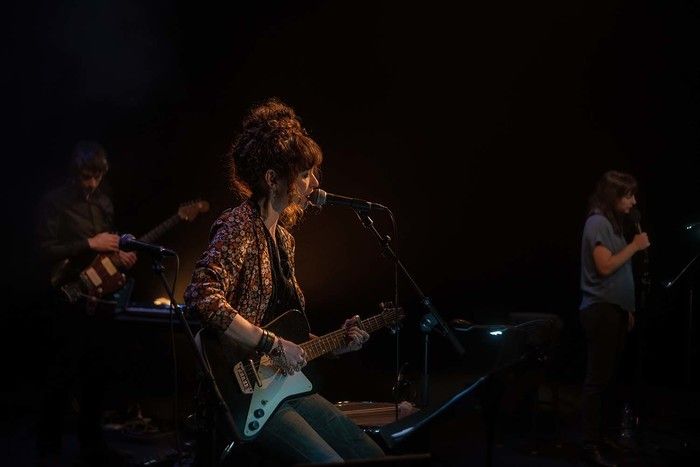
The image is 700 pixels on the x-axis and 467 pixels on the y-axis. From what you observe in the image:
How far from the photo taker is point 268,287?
116 inches

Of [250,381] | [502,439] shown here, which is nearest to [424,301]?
[250,381]

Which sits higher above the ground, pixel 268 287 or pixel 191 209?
pixel 191 209

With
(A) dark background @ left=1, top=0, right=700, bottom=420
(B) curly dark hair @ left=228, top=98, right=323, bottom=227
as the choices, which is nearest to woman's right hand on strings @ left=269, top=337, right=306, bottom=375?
(B) curly dark hair @ left=228, top=98, right=323, bottom=227

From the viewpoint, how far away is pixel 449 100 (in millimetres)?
6715

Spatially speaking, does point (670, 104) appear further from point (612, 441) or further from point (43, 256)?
point (43, 256)

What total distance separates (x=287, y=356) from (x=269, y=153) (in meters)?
0.84

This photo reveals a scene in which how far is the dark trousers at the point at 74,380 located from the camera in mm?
4789

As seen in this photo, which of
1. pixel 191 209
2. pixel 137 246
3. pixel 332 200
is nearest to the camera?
pixel 137 246

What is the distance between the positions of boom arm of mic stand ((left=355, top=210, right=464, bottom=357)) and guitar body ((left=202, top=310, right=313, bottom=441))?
1.00 meters

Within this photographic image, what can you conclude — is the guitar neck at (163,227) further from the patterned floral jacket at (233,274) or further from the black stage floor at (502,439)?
the patterned floral jacket at (233,274)

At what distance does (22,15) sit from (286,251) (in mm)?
4044

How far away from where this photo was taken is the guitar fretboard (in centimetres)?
305

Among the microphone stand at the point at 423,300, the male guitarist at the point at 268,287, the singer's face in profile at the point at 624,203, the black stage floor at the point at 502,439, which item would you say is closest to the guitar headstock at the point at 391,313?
the microphone stand at the point at 423,300

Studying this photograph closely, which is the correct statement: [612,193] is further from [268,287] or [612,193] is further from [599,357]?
[268,287]
